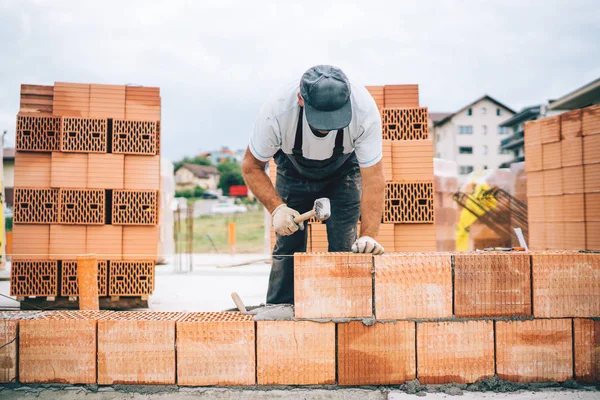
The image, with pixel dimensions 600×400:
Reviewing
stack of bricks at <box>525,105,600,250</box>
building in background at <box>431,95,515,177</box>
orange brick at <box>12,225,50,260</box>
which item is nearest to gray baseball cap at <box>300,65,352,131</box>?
orange brick at <box>12,225,50,260</box>

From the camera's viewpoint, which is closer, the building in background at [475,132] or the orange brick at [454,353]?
the orange brick at [454,353]

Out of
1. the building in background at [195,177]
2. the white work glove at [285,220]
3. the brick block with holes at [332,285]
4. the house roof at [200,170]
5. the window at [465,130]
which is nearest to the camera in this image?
the brick block with holes at [332,285]

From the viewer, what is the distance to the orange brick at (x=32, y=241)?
A: 6172 millimetres

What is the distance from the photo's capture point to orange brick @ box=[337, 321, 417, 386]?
2.68 meters

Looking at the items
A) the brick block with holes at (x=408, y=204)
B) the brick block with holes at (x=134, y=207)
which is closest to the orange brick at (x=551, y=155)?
the brick block with holes at (x=408, y=204)

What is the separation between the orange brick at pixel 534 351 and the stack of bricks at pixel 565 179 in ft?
16.3

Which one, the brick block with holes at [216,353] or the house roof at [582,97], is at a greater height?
the house roof at [582,97]

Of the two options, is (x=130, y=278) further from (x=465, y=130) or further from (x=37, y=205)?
(x=465, y=130)

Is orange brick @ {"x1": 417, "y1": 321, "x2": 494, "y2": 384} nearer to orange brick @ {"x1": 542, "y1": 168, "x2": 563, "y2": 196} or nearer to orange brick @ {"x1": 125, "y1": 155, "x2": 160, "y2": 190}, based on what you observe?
orange brick @ {"x1": 125, "y1": 155, "x2": 160, "y2": 190}

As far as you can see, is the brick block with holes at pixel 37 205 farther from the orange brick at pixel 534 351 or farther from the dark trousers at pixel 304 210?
the orange brick at pixel 534 351

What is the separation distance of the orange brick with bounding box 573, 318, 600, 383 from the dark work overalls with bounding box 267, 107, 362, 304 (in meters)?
1.65

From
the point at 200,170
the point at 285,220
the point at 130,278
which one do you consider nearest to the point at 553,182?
the point at 285,220

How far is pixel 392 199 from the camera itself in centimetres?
600

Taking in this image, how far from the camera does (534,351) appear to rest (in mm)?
2723
